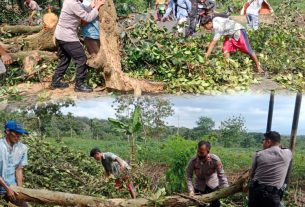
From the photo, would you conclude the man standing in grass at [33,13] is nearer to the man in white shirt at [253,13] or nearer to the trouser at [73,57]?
the man in white shirt at [253,13]

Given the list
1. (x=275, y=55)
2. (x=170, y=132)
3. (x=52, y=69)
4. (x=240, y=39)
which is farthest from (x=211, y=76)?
(x=170, y=132)

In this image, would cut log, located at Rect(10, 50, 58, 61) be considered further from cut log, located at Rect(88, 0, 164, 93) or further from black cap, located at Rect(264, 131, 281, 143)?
black cap, located at Rect(264, 131, 281, 143)

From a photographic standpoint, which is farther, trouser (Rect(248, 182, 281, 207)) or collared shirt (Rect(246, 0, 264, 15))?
collared shirt (Rect(246, 0, 264, 15))

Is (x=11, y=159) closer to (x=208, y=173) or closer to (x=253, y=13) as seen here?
(x=208, y=173)

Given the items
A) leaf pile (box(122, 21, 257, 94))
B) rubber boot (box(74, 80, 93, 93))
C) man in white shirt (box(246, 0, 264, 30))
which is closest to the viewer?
rubber boot (box(74, 80, 93, 93))

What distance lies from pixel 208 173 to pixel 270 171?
2.62 ft

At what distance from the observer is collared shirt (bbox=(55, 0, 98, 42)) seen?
20.1ft

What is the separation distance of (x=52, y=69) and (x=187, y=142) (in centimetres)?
333

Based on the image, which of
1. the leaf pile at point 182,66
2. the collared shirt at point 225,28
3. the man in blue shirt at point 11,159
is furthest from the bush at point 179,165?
the man in blue shirt at point 11,159

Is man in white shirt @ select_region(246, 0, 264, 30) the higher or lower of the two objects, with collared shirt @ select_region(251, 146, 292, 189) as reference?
higher

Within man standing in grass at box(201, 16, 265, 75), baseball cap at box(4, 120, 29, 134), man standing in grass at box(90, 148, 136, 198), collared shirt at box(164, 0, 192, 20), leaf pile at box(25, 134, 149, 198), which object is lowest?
leaf pile at box(25, 134, 149, 198)

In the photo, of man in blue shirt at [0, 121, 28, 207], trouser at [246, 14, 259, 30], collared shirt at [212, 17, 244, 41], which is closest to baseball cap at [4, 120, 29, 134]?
man in blue shirt at [0, 121, 28, 207]

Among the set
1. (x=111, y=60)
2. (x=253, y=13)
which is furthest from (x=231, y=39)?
(x=253, y=13)

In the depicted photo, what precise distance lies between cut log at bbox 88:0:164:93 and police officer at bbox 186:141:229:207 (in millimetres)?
1348
